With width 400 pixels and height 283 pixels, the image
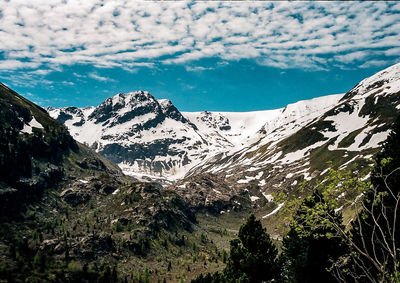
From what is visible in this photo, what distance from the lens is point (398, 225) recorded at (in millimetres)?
29375

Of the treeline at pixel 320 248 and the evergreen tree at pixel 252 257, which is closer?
the treeline at pixel 320 248

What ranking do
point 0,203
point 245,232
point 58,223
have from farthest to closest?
point 58,223 → point 0,203 → point 245,232

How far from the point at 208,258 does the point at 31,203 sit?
128044 mm

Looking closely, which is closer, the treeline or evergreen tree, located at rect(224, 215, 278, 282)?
the treeline

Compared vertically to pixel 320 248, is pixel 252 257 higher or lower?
lower

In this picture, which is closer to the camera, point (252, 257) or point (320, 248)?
point (320, 248)

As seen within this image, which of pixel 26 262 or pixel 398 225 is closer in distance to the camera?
pixel 398 225

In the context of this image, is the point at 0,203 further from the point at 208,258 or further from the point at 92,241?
the point at 208,258

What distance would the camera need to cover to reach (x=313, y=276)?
34938mm

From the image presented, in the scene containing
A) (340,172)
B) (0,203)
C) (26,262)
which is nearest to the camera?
(340,172)

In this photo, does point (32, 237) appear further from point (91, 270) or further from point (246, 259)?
point (246, 259)

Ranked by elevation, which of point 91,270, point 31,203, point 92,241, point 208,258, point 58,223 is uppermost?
point 31,203

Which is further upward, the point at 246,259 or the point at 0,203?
the point at 0,203

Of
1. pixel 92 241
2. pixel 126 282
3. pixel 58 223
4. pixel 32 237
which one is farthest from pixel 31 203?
pixel 126 282
